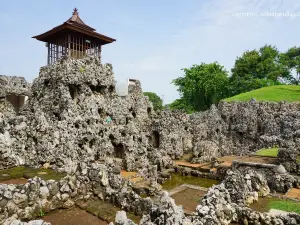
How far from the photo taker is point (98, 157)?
17688mm

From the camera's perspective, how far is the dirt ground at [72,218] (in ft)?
23.0

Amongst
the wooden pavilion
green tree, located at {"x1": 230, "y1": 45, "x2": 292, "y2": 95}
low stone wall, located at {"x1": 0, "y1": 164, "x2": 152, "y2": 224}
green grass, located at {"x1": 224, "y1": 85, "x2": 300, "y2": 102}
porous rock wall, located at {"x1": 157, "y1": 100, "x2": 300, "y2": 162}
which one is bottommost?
low stone wall, located at {"x1": 0, "y1": 164, "x2": 152, "y2": 224}

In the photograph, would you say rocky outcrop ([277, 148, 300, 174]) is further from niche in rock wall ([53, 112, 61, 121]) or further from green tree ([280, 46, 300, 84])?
green tree ([280, 46, 300, 84])

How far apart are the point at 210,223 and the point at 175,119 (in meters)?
18.2

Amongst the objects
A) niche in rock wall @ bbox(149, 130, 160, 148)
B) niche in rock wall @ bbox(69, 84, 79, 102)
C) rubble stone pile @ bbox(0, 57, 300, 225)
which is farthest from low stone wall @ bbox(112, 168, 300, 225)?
niche in rock wall @ bbox(149, 130, 160, 148)

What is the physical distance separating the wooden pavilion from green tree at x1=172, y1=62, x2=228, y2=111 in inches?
1119

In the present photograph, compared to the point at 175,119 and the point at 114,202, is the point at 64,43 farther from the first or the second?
the point at 114,202

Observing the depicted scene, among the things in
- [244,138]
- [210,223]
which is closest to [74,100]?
[210,223]

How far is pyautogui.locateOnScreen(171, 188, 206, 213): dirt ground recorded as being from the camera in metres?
11.3

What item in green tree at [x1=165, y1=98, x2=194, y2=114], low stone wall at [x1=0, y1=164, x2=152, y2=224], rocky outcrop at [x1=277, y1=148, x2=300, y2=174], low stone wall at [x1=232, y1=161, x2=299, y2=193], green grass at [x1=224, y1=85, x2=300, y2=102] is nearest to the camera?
low stone wall at [x1=0, y1=164, x2=152, y2=224]

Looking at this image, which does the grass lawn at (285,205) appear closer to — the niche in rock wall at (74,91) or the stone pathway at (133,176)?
the stone pathway at (133,176)

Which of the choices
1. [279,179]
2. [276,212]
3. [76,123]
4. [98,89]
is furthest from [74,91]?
[276,212]

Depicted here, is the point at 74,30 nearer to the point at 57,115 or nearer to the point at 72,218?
the point at 57,115

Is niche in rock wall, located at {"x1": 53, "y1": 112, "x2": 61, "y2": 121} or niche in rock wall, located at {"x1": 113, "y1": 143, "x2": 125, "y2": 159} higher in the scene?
niche in rock wall, located at {"x1": 53, "y1": 112, "x2": 61, "y2": 121}
